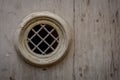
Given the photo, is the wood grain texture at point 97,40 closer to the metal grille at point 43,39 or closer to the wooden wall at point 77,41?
the wooden wall at point 77,41

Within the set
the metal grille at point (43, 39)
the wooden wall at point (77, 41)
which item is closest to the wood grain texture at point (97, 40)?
the wooden wall at point (77, 41)

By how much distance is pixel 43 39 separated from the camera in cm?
154

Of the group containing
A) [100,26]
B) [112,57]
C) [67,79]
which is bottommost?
[67,79]

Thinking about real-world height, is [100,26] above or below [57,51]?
above

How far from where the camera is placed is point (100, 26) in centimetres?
154

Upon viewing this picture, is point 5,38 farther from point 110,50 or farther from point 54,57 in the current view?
point 110,50

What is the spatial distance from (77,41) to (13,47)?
0.31m

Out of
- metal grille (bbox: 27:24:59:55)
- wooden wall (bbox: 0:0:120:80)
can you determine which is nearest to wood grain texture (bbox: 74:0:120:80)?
wooden wall (bbox: 0:0:120:80)

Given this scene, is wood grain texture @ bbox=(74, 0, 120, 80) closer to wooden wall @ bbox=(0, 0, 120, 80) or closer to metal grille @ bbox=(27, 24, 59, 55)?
wooden wall @ bbox=(0, 0, 120, 80)

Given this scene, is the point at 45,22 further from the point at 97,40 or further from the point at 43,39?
the point at 97,40

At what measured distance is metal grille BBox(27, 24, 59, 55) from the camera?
1.54 m

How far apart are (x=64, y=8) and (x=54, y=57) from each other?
0.24m

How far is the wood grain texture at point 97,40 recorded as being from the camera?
5.03 ft

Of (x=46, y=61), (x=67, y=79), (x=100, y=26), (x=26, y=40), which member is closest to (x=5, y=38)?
(x=26, y=40)
